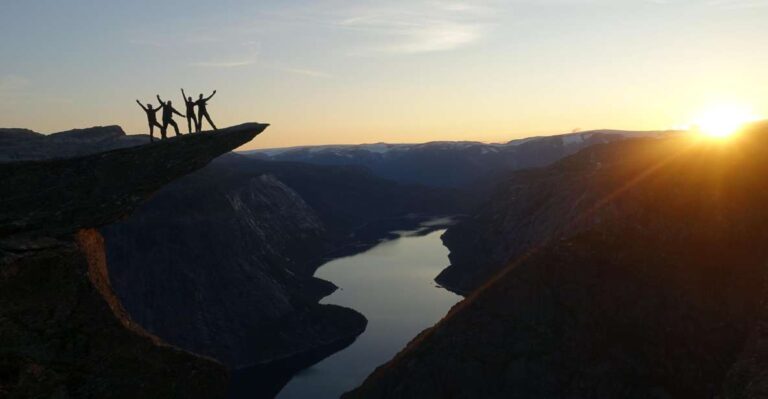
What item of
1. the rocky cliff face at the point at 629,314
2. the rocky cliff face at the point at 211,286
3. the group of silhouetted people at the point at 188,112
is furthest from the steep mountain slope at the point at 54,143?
the rocky cliff face at the point at 211,286

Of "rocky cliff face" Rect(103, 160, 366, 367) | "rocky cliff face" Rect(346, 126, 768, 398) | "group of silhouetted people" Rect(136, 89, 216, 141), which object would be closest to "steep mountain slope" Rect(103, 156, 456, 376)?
"rocky cliff face" Rect(103, 160, 366, 367)

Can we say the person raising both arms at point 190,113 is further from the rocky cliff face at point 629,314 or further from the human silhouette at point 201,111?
the rocky cliff face at point 629,314

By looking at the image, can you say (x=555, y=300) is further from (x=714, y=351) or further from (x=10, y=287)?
(x=10, y=287)

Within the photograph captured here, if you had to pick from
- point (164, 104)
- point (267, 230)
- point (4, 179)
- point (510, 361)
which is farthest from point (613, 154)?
point (4, 179)

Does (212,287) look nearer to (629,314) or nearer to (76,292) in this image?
(629,314)

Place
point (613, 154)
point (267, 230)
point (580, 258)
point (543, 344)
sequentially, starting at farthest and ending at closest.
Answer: point (267, 230), point (613, 154), point (580, 258), point (543, 344)

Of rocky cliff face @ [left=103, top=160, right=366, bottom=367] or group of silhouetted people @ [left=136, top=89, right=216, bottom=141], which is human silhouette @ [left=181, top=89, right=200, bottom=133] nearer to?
group of silhouetted people @ [left=136, top=89, right=216, bottom=141]

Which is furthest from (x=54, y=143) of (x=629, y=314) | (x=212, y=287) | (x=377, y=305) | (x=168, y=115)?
(x=377, y=305)
